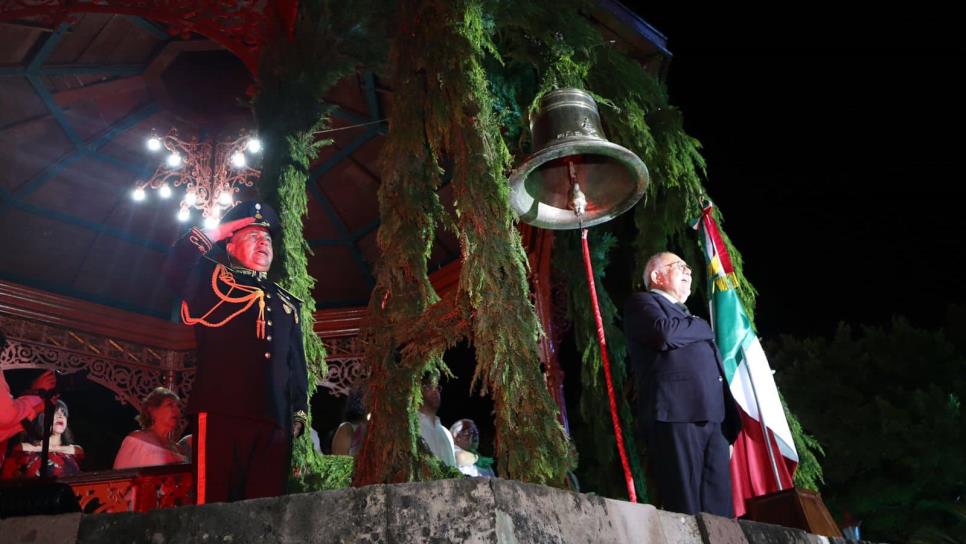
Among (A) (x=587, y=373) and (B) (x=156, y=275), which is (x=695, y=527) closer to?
(A) (x=587, y=373)

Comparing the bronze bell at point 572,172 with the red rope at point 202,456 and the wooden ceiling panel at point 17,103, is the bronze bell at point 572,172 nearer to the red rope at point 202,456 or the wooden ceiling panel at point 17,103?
the red rope at point 202,456

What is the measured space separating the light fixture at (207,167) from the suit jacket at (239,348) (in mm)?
5130

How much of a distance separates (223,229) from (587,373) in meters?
3.30

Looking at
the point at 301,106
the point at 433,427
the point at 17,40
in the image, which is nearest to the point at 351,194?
the point at 17,40

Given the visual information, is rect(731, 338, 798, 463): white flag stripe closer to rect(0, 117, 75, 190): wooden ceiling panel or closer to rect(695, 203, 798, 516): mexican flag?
rect(695, 203, 798, 516): mexican flag

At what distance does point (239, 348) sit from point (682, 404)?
7.38ft

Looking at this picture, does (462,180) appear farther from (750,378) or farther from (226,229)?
(750,378)

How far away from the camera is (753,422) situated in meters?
4.19

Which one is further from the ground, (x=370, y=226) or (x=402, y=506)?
(x=370, y=226)

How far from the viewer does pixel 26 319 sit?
9.98m

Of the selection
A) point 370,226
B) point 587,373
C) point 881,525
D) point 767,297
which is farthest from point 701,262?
point 767,297

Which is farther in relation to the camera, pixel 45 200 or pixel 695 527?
pixel 45 200

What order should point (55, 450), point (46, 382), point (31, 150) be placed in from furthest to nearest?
point (31, 150) → point (55, 450) → point (46, 382)

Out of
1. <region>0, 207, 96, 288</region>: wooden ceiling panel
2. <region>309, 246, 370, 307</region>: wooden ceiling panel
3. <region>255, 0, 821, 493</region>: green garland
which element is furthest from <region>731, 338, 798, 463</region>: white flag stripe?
<region>0, 207, 96, 288</region>: wooden ceiling panel
